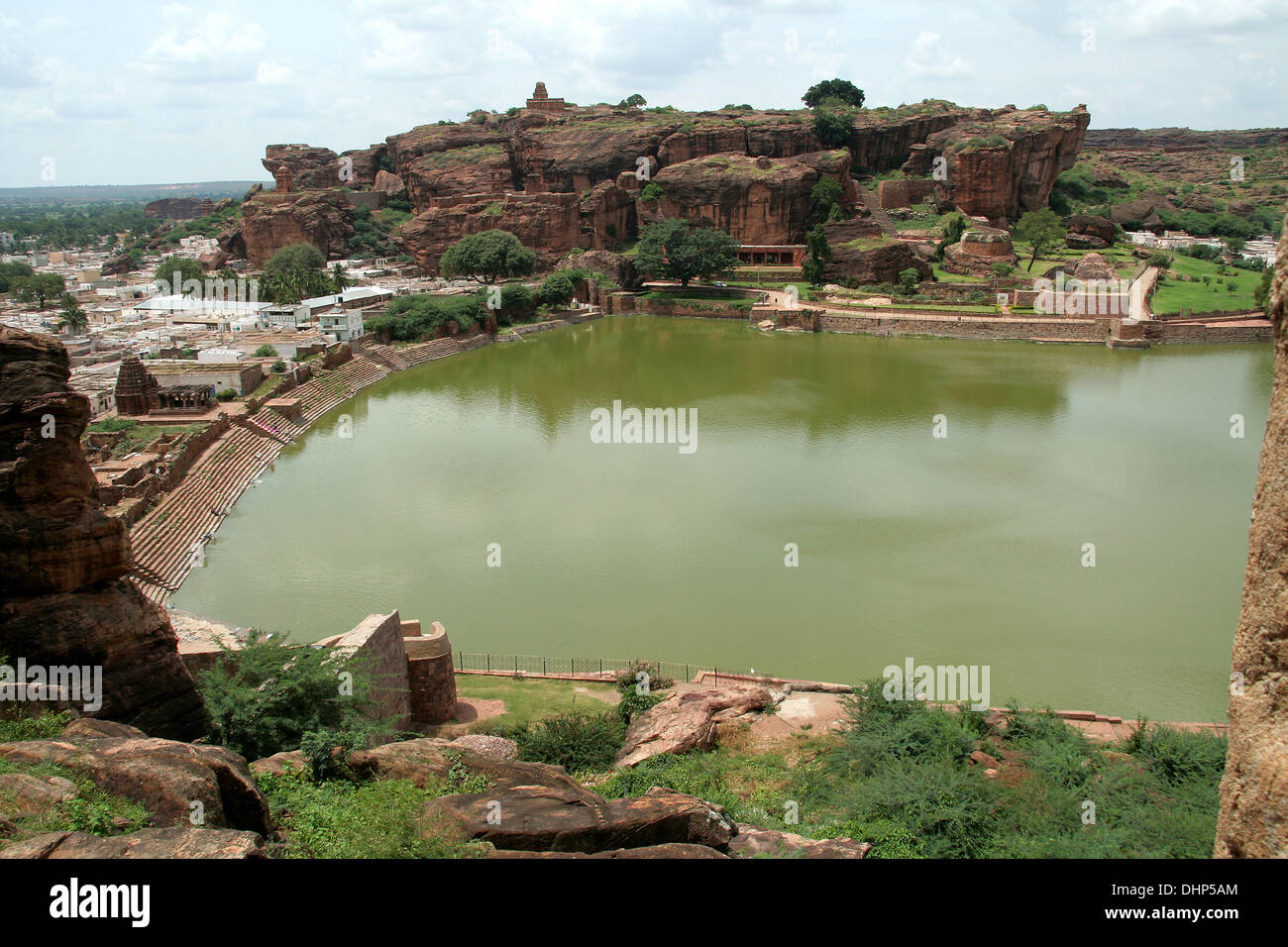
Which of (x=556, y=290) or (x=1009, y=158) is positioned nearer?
(x=556, y=290)

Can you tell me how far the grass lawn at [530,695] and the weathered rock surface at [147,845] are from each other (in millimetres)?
6652

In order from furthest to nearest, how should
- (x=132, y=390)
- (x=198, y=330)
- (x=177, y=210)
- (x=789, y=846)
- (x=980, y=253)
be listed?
(x=177, y=210) → (x=980, y=253) → (x=198, y=330) → (x=132, y=390) → (x=789, y=846)

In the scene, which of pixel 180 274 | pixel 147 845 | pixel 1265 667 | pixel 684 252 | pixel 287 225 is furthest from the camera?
pixel 287 225

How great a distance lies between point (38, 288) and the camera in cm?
5266

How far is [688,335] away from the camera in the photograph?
141 feet

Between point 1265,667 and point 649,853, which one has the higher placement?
point 1265,667

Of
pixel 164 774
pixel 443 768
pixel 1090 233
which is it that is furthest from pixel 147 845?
pixel 1090 233

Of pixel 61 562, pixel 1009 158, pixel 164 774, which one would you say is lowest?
pixel 164 774

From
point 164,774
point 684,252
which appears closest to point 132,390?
point 164,774

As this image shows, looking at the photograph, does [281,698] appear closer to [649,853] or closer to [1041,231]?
[649,853]

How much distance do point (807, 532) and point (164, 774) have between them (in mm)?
13584

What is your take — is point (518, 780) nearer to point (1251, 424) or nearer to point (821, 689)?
point (821, 689)

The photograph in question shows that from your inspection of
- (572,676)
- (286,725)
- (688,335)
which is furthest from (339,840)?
(688,335)
